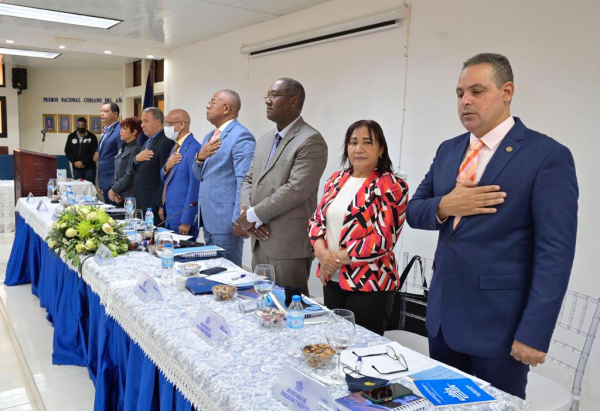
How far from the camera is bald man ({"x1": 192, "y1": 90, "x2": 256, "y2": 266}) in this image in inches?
128

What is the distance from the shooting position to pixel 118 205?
482cm

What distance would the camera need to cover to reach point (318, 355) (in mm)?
1336

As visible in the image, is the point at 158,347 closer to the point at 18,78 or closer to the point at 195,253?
the point at 195,253

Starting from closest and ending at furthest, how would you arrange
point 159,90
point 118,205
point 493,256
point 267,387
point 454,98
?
point 267,387 → point 493,256 → point 454,98 → point 118,205 → point 159,90

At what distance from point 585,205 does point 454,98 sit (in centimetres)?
110

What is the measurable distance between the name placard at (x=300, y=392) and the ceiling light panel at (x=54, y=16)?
494 centimetres

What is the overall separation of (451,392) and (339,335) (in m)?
0.34

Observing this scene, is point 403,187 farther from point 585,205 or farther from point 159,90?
point 159,90

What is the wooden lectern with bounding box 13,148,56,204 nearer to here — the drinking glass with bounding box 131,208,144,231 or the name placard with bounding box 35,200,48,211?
the name placard with bounding box 35,200,48,211

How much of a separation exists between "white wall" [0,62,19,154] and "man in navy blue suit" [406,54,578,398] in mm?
10744

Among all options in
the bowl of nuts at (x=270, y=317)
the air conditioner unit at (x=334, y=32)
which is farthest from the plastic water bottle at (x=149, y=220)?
the air conditioner unit at (x=334, y=32)

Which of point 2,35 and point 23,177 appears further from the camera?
point 2,35

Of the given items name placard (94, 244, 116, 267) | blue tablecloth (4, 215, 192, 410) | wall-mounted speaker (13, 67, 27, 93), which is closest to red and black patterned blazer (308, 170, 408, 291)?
blue tablecloth (4, 215, 192, 410)

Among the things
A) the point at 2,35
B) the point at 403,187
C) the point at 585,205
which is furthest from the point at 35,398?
the point at 2,35
